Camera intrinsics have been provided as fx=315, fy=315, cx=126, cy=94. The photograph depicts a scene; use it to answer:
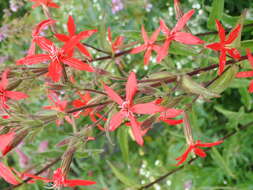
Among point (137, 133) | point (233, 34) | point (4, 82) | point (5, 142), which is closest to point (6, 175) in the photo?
point (5, 142)

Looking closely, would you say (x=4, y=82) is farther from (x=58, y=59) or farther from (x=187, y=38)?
(x=187, y=38)

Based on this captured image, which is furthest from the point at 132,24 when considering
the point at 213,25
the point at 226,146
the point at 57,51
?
the point at 57,51

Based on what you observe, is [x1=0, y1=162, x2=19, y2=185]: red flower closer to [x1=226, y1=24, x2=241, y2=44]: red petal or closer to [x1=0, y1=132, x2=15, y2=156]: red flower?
[x1=0, y1=132, x2=15, y2=156]: red flower

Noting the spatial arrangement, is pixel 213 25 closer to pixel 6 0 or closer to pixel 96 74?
pixel 96 74

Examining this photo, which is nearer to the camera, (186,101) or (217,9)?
(217,9)

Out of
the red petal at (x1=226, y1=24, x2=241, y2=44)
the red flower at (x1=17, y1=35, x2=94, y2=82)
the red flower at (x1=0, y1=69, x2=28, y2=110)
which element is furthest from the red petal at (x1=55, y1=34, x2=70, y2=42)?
the red petal at (x1=226, y1=24, x2=241, y2=44)

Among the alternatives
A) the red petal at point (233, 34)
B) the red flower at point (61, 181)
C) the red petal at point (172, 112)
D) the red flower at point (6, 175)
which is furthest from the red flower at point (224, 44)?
the red flower at point (6, 175)
